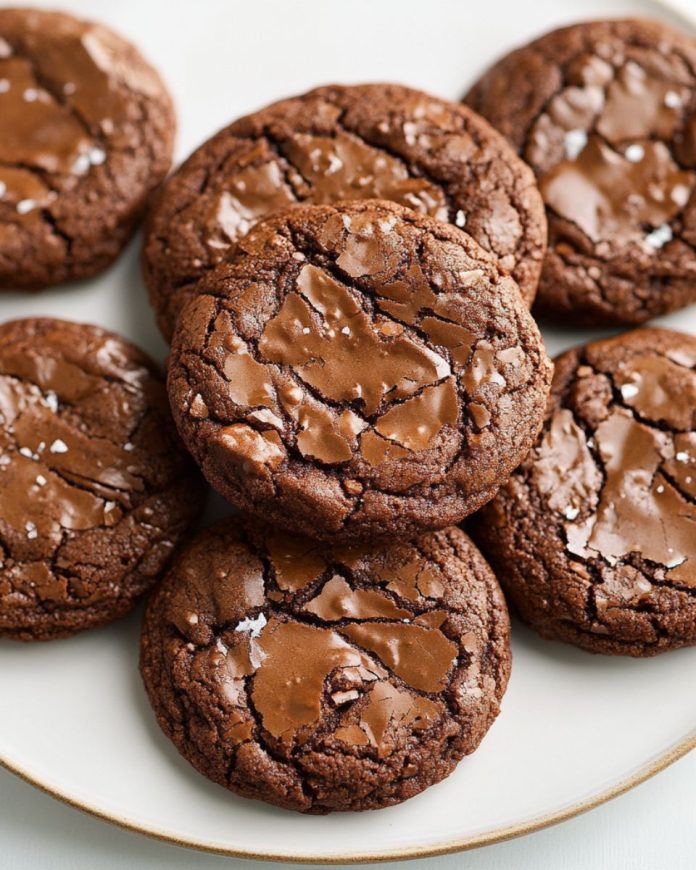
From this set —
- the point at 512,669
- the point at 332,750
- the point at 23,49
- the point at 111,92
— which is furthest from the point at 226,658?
the point at 23,49

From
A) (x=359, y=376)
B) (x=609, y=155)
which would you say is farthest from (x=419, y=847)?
(x=609, y=155)

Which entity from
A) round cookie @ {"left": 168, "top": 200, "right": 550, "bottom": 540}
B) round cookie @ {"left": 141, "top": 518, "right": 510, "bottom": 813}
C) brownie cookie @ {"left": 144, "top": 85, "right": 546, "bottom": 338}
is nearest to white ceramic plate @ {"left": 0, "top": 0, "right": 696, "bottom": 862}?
round cookie @ {"left": 141, "top": 518, "right": 510, "bottom": 813}

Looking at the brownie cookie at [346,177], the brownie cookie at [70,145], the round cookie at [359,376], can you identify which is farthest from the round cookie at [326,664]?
the brownie cookie at [70,145]

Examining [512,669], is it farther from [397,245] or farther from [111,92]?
[111,92]

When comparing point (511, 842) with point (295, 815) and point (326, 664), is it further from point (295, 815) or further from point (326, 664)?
point (326, 664)

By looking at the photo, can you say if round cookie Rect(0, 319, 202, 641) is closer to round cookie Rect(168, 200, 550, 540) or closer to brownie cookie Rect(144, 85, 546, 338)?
brownie cookie Rect(144, 85, 546, 338)

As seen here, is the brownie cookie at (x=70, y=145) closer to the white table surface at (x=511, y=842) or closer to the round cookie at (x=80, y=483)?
the round cookie at (x=80, y=483)
